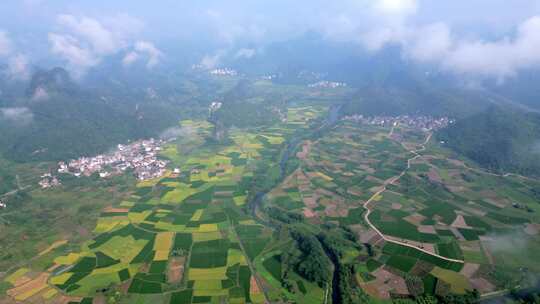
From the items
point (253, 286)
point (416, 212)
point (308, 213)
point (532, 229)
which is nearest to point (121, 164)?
point (308, 213)

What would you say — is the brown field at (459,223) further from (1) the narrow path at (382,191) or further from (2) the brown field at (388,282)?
(2) the brown field at (388,282)

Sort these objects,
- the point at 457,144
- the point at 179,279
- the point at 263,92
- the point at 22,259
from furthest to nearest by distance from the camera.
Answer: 1. the point at 263,92
2. the point at 457,144
3. the point at 22,259
4. the point at 179,279

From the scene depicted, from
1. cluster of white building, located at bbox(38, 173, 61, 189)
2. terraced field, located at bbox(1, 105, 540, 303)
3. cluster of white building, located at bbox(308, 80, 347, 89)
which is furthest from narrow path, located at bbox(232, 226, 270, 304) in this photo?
cluster of white building, located at bbox(308, 80, 347, 89)

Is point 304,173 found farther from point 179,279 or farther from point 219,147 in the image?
point 179,279

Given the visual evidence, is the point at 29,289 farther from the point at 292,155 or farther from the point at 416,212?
the point at 292,155

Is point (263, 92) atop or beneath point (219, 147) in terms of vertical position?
atop

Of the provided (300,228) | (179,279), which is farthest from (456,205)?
(179,279)
